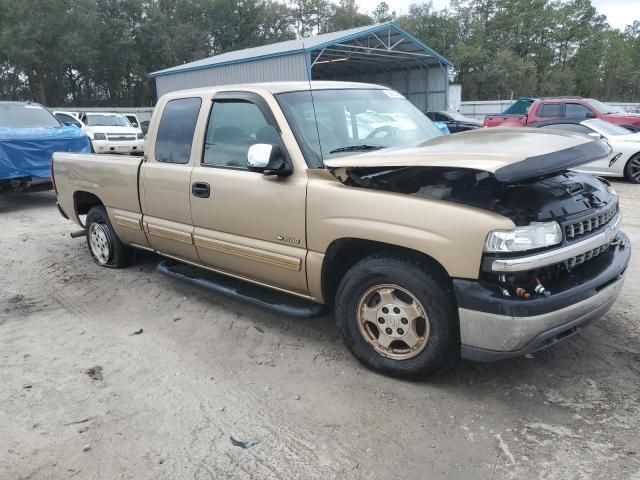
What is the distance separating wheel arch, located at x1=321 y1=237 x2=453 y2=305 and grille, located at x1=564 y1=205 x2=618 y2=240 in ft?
2.30

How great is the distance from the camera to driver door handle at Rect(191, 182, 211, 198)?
4102mm

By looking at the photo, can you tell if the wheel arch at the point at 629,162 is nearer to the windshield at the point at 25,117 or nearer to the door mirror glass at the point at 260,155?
the door mirror glass at the point at 260,155

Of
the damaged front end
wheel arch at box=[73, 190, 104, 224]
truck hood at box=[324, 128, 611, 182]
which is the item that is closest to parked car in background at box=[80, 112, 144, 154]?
wheel arch at box=[73, 190, 104, 224]

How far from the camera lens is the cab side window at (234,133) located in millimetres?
3830

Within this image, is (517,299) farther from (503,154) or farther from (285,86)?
(285,86)

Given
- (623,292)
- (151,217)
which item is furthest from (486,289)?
(151,217)

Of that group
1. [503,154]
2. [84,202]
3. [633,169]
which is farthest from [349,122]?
[633,169]

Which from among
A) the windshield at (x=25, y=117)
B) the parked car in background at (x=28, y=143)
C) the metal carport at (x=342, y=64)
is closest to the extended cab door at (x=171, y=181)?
the parked car in background at (x=28, y=143)

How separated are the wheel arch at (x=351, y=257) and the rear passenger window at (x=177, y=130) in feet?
5.45

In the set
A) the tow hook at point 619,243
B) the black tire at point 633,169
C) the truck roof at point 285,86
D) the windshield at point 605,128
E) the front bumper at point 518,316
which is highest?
the truck roof at point 285,86

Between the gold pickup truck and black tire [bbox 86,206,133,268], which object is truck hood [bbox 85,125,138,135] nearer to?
black tire [bbox 86,206,133,268]

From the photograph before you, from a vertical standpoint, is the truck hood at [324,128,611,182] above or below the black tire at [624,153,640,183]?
above

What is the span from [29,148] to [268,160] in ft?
25.4

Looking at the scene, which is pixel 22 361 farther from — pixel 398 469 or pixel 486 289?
pixel 486 289
